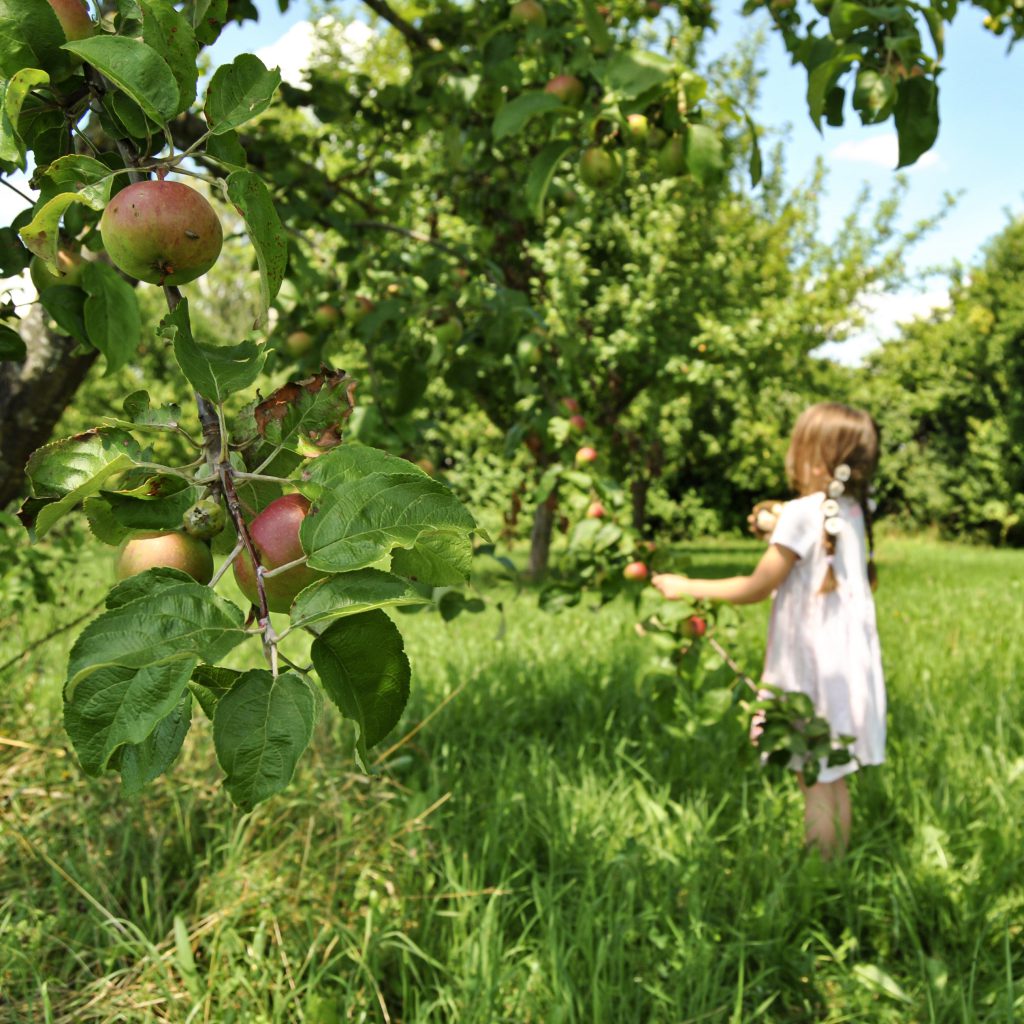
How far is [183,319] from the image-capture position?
480 mm

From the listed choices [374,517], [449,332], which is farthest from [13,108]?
[449,332]

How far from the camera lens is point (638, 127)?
119cm

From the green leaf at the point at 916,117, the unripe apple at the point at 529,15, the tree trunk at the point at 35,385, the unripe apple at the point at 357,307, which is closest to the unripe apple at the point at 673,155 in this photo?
the green leaf at the point at 916,117

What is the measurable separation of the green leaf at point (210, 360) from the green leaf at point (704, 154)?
2.64 feet

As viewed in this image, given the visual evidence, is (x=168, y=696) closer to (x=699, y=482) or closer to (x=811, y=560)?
(x=811, y=560)

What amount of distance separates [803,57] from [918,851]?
1.81m

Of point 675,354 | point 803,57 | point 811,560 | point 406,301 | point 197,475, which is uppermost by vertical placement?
point 675,354

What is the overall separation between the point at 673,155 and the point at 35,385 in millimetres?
1160

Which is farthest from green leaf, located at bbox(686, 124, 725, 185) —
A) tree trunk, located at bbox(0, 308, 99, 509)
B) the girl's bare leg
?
the girl's bare leg

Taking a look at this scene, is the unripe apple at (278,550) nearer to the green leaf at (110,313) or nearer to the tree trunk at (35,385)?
the green leaf at (110,313)

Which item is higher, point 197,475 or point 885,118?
point 885,118

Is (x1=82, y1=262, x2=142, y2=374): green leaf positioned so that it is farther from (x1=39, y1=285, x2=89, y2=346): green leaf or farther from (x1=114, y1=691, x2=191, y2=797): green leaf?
(x1=114, y1=691, x2=191, y2=797): green leaf

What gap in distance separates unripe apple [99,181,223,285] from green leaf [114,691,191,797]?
0.25m

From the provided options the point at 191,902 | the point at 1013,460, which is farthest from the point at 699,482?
the point at 191,902
